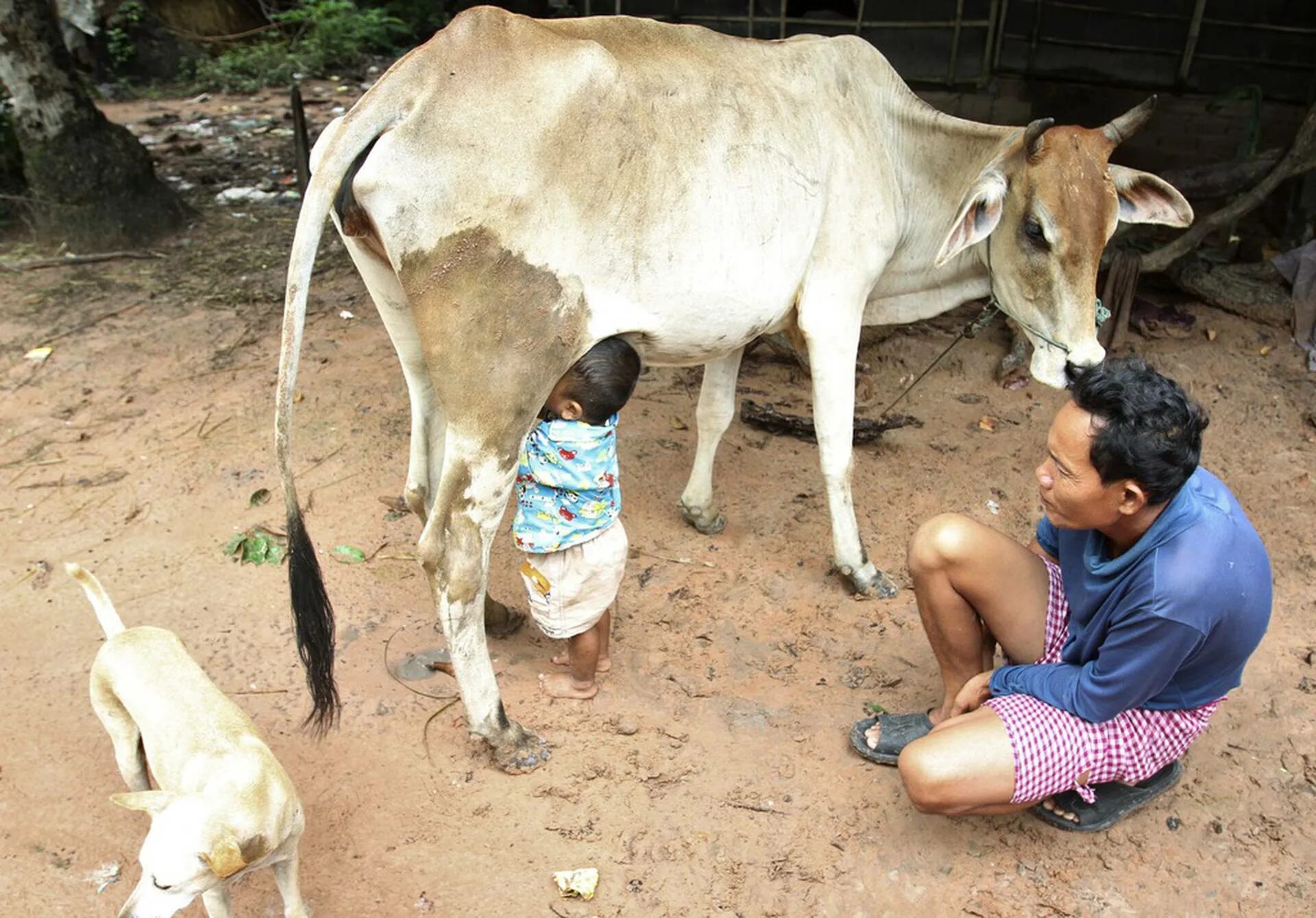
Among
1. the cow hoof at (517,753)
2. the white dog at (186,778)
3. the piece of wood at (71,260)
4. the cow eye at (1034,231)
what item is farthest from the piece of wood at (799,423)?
the piece of wood at (71,260)

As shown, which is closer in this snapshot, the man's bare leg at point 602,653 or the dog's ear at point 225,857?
the dog's ear at point 225,857

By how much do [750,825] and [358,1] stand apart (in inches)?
457

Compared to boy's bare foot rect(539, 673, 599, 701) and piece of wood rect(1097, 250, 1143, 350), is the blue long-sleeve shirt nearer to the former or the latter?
boy's bare foot rect(539, 673, 599, 701)

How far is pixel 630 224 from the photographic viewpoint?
2.92m

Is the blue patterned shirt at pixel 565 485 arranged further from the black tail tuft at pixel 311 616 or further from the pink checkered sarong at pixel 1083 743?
the pink checkered sarong at pixel 1083 743

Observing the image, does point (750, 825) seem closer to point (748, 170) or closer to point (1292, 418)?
point (748, 170)

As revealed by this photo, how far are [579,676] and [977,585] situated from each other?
4.08 ft

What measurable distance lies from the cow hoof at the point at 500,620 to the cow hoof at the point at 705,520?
88 cm

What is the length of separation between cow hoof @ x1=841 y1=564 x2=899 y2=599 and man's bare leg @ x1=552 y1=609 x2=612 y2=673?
93 centimetres

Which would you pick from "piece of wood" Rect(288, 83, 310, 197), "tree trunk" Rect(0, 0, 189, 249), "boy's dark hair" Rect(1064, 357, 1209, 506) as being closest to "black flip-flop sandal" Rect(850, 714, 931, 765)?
"boy's dark hair" Rect(1064, 357, 1209, 506)

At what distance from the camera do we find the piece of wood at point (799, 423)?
15.1 feet

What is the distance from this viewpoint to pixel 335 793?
2875 millimetres

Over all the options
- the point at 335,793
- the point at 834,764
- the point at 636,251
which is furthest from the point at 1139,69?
the point at 335,793

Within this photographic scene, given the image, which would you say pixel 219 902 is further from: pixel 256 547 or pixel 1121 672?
pixel 1121 672
